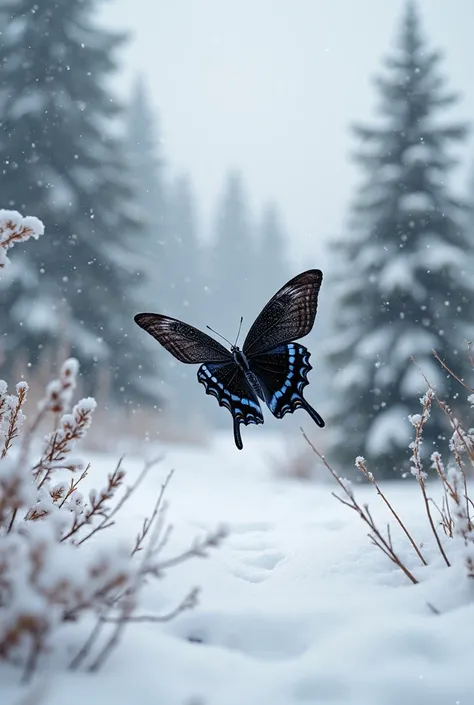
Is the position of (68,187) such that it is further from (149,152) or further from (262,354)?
(149,152)

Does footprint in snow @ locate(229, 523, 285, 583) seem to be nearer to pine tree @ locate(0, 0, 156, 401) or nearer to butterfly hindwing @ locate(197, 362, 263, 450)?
butterfly hindwing @ locate(197, 362, 263, 450)

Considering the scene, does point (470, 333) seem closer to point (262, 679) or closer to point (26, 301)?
point (26, 301)

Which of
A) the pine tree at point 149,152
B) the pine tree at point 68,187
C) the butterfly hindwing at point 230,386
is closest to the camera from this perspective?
the butterfly hindwing at point 230,386

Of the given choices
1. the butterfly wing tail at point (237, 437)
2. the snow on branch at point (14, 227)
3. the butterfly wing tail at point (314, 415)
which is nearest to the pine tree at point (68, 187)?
the butterfly wing tail at point (237, 437)

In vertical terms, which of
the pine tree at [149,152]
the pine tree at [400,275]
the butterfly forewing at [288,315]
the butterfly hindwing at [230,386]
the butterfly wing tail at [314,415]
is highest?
the pine tree at [149,152]

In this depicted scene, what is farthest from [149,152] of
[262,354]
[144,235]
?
[262,354]

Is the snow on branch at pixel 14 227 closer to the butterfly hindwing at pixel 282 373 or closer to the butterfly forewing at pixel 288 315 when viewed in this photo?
the butterfly forewing at pixel 288 315
